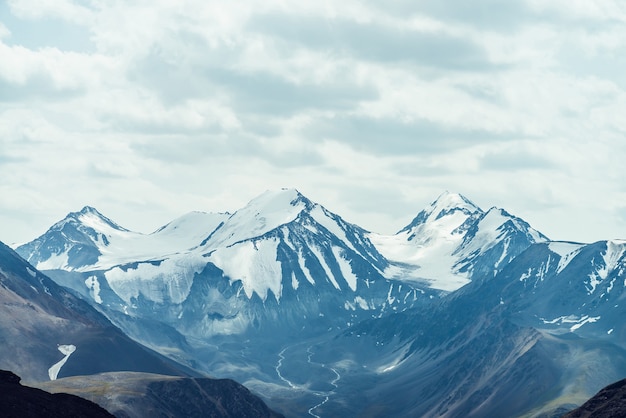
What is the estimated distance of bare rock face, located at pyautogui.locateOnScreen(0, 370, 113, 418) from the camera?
178000mm

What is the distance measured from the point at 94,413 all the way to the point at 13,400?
1615 cm

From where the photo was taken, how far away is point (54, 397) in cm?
19100

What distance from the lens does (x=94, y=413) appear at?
634ft

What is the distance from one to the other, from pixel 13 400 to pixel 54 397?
10.5 metres

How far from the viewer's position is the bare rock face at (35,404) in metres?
178

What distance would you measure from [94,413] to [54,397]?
7032 mm

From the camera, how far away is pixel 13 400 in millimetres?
181375

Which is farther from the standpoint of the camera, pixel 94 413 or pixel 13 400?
pixel 94 413

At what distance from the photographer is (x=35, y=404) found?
7205 inches
